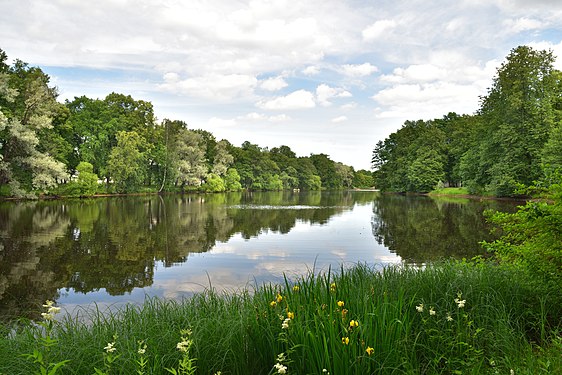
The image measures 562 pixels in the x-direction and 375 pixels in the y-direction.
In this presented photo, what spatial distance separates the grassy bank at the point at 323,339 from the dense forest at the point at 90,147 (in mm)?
29166

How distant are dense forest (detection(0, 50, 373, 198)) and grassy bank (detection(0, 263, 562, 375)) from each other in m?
29.2

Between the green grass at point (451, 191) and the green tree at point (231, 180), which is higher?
the green tree at point (231, 180)

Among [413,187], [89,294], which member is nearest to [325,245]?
[89,294]

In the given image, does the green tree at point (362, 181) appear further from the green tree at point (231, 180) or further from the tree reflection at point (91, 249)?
the tree reflection at point (91, 249)

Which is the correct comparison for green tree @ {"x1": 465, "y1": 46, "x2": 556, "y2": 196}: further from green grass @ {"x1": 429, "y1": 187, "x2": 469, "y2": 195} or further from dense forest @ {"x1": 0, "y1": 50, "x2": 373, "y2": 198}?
dense forest @ {"x1": 0, "y1": 50, "x2": 373, "y2": 198}

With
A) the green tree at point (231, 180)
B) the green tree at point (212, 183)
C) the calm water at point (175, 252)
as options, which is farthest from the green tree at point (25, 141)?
the green tree at point (231, 180)

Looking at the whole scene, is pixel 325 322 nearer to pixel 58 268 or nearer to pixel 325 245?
pixel 58 268

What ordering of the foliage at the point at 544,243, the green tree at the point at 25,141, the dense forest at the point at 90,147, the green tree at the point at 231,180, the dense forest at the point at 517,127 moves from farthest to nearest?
the green tree at the point at 231,180
the dense forest at the point at 517,127
the dense forest at the point at 90,147
the green tree at the point at 25,141
the foliage at the point at 544,243

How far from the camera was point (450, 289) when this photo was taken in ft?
16.6

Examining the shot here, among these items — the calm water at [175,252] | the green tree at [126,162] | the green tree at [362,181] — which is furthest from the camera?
the green tree at [362,181]

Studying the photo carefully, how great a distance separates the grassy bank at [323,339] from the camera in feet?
10.3

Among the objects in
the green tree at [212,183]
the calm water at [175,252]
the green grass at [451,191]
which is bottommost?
the calm water at [175,252]

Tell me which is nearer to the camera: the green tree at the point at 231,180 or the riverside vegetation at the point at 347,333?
the riverside vegetation at the point at 347,333

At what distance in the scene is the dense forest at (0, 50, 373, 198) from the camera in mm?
33812
